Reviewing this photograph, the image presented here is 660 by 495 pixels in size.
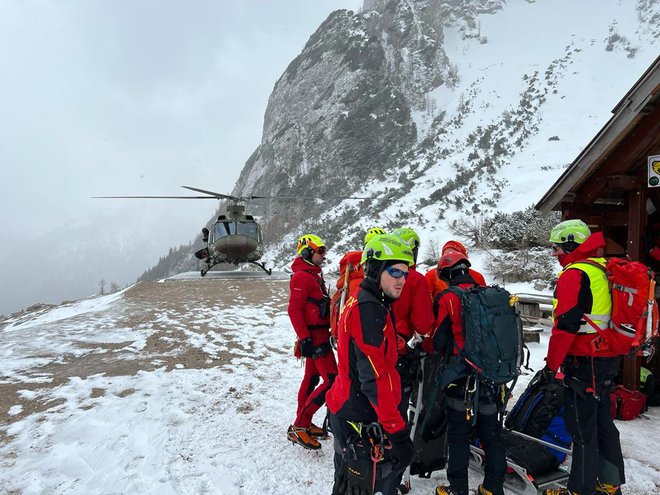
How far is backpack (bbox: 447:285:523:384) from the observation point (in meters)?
2.86

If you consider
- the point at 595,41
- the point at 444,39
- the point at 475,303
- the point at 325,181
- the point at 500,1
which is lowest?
the point at 475,303

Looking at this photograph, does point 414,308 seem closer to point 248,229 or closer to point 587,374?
point 587,374

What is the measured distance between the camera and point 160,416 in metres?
4.56

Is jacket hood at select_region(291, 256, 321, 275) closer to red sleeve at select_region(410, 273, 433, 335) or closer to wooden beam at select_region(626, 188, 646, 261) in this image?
red sleeve at select_region(410, 273, 433, 335)

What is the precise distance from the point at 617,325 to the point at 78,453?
502 cm

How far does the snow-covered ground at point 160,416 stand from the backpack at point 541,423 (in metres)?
0.69

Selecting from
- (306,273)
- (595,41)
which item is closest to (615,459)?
(306,273)

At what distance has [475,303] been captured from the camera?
2.97 m

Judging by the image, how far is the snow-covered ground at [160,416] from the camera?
11.2 ft

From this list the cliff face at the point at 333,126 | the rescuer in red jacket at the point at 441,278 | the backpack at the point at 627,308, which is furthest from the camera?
the cliff face at the point at 333,126

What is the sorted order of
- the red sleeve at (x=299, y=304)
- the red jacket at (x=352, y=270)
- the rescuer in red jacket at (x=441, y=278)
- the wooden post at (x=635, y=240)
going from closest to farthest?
the red jacket at (x=352, y=270), the rescuer in red jacket at (x=441, y=278), the red sleeve at (x=299, y=304), the wooden post at (x=635, y=240)

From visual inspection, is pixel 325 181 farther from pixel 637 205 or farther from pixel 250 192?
pixel 637 205

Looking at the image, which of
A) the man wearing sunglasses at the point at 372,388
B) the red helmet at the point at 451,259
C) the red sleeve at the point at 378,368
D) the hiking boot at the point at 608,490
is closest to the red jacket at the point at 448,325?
the red helmet at the point at 451,259

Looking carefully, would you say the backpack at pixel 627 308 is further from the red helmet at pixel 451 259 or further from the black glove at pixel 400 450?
the black glove at pixel 400 450
